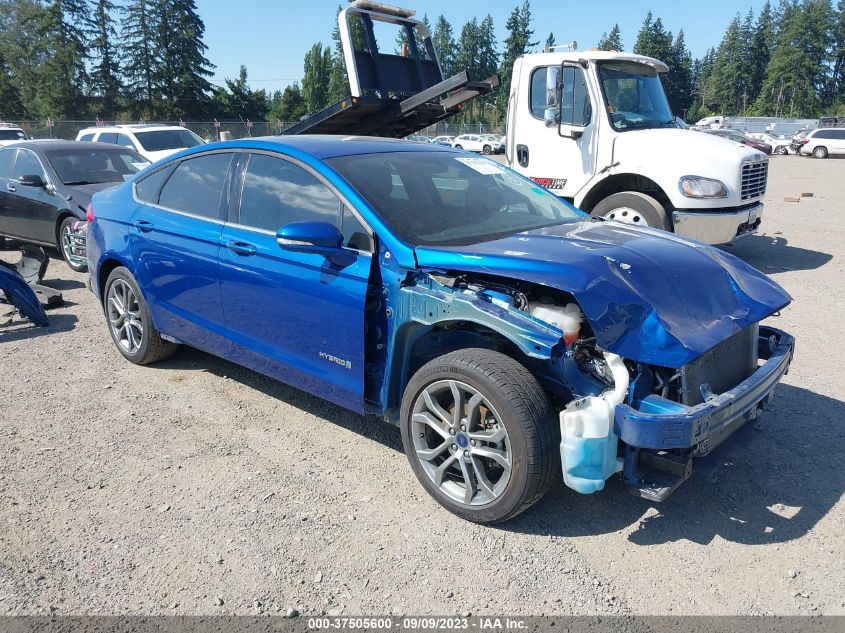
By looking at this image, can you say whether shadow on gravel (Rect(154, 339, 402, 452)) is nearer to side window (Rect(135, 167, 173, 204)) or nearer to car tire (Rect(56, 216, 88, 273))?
side window (Rect(135, 167, 173, 204))

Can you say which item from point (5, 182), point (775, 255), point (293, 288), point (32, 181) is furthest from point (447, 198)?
point (5, 182)

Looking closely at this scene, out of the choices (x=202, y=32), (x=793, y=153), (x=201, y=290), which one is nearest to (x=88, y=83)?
(x=202, y=32)

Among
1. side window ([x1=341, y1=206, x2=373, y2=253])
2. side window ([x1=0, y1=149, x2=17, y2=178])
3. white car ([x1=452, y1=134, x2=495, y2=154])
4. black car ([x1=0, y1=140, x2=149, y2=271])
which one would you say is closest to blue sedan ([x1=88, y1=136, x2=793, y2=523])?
side window ([x1=341, y1=206, x2=373, y2=253])

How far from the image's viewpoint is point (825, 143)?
3625cm

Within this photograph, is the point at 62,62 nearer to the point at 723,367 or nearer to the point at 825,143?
the point at 825,143

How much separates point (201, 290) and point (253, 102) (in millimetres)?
71899

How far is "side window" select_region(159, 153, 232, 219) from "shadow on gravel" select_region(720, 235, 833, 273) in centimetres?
711

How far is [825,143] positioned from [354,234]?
4064 cm

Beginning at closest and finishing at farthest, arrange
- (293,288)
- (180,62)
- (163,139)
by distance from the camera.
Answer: (293,288) < (163,139) < (180,62)

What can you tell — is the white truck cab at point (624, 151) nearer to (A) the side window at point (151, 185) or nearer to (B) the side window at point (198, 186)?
(B) the side window at point (198, 186)

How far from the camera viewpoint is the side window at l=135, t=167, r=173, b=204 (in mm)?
Answer: 4930

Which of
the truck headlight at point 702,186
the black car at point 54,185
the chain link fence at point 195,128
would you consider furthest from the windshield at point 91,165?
the chain link fence at point 195,128

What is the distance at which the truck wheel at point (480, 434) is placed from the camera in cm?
293

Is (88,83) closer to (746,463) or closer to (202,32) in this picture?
(202,32)
